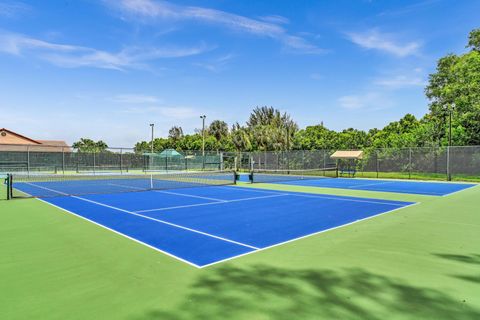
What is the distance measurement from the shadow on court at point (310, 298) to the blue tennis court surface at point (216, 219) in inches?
→ 38.0

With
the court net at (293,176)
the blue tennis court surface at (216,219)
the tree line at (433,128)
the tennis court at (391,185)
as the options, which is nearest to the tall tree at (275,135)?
the tree line at (433,128)

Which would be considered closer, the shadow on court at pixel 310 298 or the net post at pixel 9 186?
the shadow on court at pixel 310 298

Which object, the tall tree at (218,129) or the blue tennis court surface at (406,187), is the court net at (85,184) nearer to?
the blue tennis court surface at (406,187)

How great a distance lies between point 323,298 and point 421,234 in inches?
166

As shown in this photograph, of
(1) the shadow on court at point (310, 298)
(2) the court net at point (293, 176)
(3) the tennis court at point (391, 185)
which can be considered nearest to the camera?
(1) the shadow on court at point (310, 298)

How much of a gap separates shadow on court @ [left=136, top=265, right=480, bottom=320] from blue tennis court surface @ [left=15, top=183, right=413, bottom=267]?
3.16 feet

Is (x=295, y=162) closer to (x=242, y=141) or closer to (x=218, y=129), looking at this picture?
(x=242, y=141)

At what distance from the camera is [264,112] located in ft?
222

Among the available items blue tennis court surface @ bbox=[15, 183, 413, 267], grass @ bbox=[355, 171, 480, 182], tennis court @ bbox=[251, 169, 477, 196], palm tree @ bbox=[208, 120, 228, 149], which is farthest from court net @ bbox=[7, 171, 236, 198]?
palm tree @ bbox=[208, 120, 228, 149]

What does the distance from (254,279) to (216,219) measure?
168 inches

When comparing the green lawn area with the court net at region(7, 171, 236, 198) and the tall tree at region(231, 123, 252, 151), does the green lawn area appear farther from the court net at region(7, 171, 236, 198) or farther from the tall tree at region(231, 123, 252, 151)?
the tall tree at region(231, 123, 252, 151)

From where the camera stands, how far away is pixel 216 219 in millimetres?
8391

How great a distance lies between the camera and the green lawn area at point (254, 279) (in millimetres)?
3338

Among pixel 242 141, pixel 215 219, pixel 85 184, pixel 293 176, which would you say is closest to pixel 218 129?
pixel 242 141
